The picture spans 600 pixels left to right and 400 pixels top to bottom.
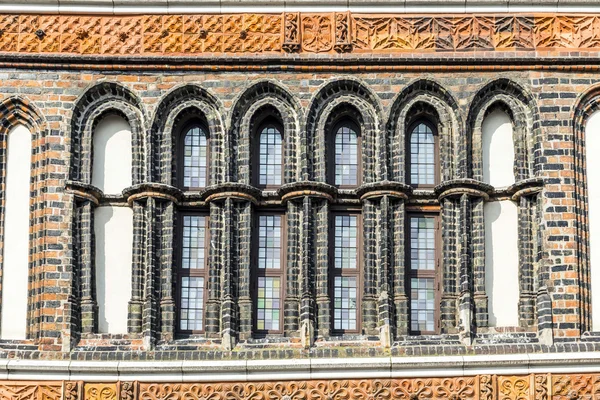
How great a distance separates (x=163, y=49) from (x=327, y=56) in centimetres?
247

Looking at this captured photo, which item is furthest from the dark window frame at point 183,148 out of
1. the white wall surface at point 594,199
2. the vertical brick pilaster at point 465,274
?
the white wall surface at point 594,199

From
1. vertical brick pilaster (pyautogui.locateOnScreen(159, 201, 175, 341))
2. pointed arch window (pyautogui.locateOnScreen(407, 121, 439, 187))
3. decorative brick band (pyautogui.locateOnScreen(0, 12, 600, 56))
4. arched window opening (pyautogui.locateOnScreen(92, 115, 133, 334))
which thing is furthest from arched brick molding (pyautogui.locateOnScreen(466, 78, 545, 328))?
arched window opening (pyautogui.locateOnScreen(92, 115, 133, 334))

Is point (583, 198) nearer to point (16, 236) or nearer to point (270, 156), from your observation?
point (270, 156)

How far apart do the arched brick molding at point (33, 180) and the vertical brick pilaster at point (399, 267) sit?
5122mm

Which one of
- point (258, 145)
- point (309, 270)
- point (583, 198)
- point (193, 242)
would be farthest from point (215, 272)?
point (583, 198)

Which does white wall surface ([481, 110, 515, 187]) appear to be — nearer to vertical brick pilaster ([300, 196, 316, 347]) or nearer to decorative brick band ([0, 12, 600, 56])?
decorative brick band ([0, 12, 600, 56])

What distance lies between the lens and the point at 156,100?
27000 mm

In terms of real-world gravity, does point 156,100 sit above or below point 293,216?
above

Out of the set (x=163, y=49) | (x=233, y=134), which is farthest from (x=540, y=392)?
(x=163, y=49)

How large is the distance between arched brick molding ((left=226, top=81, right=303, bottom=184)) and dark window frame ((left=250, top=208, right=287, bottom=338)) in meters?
0.55

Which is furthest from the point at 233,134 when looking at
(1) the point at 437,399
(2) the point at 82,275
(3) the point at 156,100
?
(1) the point at 437,399

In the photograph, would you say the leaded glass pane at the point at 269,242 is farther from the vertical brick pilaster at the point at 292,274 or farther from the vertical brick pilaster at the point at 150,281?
the vertical brick pilaster at the point at 150,281

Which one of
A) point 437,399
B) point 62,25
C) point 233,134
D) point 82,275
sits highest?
point 62,25

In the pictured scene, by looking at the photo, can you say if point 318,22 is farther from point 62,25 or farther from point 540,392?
point 540,392
